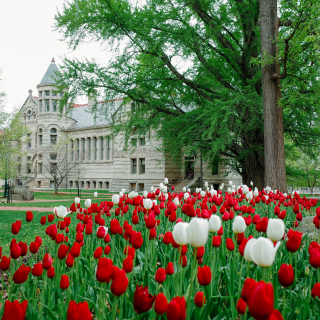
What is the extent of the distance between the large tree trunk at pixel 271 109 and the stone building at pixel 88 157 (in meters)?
16.0

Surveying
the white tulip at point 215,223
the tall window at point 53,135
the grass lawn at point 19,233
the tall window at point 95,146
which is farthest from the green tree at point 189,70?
the tall window at point 53,135

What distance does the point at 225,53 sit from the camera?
1552 centimetres

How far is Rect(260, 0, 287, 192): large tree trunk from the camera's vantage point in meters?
11.0

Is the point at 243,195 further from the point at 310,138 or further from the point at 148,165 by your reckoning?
the point at 148,165

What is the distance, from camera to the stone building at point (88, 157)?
99.7ft

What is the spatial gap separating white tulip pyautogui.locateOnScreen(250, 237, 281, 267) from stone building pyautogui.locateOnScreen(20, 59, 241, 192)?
83.4ft

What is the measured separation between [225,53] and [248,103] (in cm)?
408

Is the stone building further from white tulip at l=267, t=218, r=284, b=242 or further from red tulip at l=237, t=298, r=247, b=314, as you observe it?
red tulip at l=237, t=298, r=247, b=314

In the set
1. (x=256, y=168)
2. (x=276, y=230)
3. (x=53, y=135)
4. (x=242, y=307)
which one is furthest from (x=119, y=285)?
(x=53, y=135)

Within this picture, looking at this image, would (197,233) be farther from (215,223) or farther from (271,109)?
(271,109)

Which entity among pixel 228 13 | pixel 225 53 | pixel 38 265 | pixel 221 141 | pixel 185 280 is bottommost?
pixel 185 280

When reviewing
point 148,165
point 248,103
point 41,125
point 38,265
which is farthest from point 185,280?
point 41,125

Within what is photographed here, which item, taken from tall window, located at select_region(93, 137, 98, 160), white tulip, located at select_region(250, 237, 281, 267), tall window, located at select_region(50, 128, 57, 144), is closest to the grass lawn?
white tulip, located at select_region(250, 237, 281, 267)

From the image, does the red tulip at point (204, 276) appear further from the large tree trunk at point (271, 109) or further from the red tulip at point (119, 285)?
the large tree trunk at point (271, 109)
